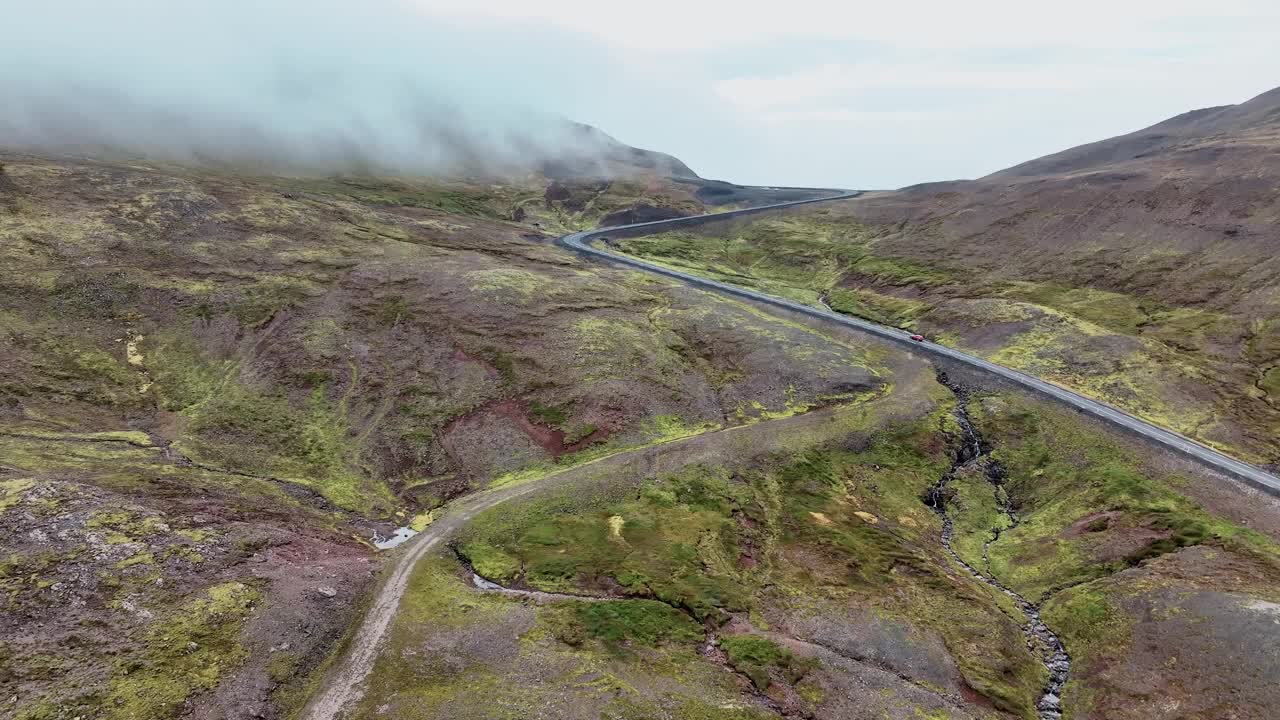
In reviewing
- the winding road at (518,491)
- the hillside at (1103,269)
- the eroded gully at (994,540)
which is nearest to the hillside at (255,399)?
the winding road at (518,491)

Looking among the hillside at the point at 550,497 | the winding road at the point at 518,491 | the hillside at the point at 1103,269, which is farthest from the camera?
the hillside at the point at 1103,269

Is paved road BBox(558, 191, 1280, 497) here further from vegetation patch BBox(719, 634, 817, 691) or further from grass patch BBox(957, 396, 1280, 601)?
vegetation patch BBox(719, 634, 817, 691)

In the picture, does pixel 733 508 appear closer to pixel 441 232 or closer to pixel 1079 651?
pixel 1079 651

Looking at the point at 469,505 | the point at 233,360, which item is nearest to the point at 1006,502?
the point at 469,505

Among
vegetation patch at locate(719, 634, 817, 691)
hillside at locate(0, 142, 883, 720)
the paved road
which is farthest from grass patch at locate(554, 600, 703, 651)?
the paved road

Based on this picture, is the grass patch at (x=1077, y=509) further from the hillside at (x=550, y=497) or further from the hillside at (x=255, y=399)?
the hillside at (x=255, y=399)
